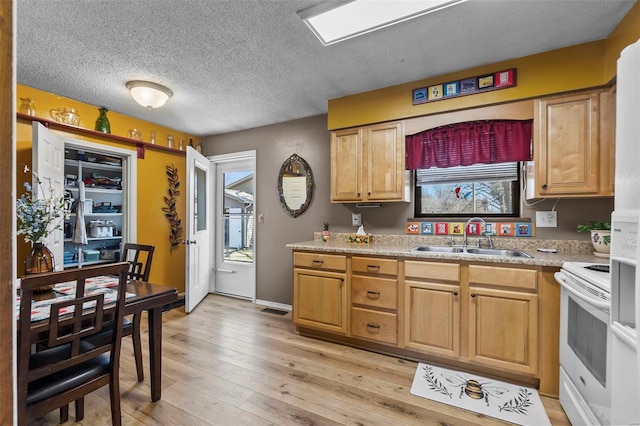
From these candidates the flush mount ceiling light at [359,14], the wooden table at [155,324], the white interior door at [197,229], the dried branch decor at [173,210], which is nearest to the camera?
the flush mount ceiling light at [359,14]

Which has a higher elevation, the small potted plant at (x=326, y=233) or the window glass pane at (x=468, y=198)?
the window glass pane at (x=468, y=198)

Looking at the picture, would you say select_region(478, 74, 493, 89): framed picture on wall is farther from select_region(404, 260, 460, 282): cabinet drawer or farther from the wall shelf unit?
the wall shelf unit

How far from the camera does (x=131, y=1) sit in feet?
5.36

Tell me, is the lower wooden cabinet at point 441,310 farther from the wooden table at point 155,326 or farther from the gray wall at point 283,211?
the wooden table at point 155,326

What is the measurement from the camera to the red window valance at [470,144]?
7.65 feet

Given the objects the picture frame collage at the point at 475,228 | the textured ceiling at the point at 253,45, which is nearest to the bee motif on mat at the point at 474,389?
the picture frame collage at the point at 475,228

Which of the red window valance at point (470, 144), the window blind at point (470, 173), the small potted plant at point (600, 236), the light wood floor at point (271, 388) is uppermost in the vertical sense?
the red window valance at point (470, 144)

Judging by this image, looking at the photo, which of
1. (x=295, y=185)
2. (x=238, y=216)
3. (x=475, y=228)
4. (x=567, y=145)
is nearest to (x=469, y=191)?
(x=475, y=228)

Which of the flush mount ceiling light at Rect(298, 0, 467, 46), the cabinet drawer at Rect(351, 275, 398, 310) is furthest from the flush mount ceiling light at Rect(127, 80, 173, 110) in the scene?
the cabinet drawer at Rect(351, 275, 398, 310)

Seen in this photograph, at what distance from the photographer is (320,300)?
2707mm

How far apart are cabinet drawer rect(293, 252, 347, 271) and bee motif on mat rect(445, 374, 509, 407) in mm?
1177

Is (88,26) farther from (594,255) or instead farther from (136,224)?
(594,255)

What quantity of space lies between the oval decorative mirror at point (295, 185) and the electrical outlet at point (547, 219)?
2.27 metres

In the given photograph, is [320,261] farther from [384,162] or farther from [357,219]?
[384,162]
